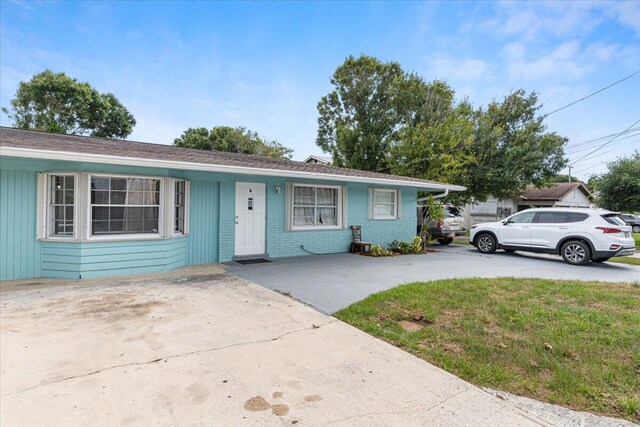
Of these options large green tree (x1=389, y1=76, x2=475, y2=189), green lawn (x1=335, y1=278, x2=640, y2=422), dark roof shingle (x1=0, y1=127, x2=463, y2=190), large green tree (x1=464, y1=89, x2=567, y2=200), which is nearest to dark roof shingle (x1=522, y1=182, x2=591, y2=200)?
large green tree (x1=464, y1=89, x2=567, y2=200)

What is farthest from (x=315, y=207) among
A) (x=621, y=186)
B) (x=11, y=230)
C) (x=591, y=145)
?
(x=591, y=145)

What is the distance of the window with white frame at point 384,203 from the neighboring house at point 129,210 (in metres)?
1.82

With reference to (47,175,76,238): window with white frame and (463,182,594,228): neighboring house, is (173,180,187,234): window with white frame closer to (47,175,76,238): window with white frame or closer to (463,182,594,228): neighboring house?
(47,175,76,238): window with white frame

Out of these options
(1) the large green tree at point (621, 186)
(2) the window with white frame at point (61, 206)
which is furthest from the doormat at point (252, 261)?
(1) the large green tree at point (621, 186)

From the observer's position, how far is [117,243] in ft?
21.5

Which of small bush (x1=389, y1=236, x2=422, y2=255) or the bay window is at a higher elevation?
the bay window

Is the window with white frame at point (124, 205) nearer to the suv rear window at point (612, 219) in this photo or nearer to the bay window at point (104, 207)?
the bay window at point (104, 207)

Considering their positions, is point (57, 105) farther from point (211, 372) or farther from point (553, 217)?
point (553, 217)

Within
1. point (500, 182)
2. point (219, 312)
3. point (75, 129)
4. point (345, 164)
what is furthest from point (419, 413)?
point (75, 129)

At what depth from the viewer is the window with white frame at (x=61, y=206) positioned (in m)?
6.34

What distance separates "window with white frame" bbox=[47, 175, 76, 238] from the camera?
634 cm

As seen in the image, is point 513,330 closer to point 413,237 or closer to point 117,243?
point 117,243

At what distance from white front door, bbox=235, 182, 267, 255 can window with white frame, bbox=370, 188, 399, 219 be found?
401cm

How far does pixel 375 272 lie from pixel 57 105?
79.8 feet
